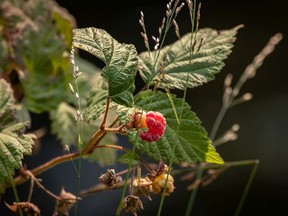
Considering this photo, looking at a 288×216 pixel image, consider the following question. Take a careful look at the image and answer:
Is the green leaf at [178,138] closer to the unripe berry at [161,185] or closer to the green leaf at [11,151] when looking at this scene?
the unripe berry at [161,185]

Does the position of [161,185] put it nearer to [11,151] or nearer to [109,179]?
[109,179]

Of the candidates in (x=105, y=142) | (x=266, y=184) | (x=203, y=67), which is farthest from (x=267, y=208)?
(x=203, y=67)

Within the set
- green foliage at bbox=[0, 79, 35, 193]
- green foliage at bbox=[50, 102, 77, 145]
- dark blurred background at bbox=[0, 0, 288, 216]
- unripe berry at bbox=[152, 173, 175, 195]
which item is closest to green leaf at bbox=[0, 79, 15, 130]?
green foliage at bbox=[0, 79, 35, 193]

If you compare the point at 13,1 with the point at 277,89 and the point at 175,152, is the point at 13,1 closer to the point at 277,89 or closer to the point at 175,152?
the point at 175,152

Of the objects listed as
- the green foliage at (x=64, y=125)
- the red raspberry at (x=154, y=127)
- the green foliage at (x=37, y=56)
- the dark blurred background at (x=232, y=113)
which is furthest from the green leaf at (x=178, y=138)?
the dark blurred background at (x=232, y=113)

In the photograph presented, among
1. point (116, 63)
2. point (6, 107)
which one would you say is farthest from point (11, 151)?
point (116, 63)

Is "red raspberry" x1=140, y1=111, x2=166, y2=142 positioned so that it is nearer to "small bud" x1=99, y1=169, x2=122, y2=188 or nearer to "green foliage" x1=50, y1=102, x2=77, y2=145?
"small bud" x1=99, y1=169, x2=122, y2=188

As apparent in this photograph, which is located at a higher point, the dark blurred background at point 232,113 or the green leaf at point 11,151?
the green leaf at point 11,151

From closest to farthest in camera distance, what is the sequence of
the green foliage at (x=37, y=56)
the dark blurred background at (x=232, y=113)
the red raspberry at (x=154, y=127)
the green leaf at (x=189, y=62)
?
the red raspberry at (x=154, y=127)
the green leaf at (x=189, y=62)
the green foliage at (x=37, y=56)
the dark blurred background at (x=232, y=113)
